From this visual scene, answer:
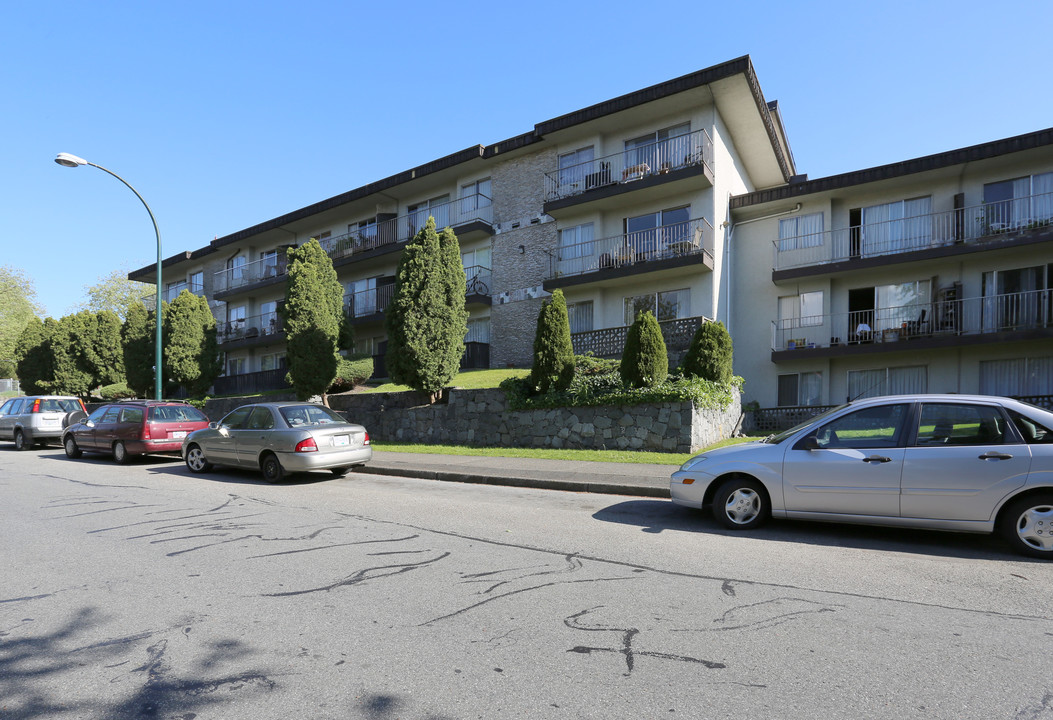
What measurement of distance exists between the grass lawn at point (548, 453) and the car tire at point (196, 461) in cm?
429

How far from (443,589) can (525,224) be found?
1968 centimetres

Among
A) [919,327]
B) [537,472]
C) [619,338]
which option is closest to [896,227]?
[919,327]

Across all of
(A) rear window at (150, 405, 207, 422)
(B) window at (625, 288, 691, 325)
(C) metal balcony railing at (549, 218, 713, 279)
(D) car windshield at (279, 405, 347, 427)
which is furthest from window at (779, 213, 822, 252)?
(A) rear window at (150, 405, 207, 422)

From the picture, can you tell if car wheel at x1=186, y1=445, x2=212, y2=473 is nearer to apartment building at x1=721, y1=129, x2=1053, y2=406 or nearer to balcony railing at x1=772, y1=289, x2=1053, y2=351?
apartment building at x1=721, y1=129, x2=1053, y2=406

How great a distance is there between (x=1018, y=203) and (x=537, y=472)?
668 inches

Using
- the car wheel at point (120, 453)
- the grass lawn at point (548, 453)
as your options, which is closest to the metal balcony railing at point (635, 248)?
the grass lawn at point (548, 453)

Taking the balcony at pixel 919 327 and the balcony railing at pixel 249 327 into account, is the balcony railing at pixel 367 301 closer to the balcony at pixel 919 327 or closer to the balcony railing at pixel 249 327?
the balcony railing at pixel 249 327

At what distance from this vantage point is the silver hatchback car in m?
5.34

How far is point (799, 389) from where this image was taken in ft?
63.3

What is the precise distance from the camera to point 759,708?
2729 mm

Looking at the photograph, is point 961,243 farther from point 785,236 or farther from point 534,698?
point 534,698

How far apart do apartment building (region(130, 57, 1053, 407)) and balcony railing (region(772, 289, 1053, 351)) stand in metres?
0.05

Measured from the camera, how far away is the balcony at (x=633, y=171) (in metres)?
18.3

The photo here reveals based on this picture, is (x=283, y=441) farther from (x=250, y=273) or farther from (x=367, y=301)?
(x=250, y=273)
